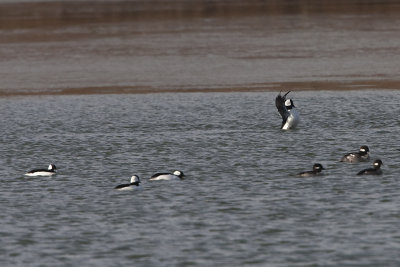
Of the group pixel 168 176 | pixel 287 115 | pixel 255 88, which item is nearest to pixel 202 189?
pixel 168 176

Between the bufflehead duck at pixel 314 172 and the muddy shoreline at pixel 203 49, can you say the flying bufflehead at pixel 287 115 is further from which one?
the muddy shoreline at pixel 203 49

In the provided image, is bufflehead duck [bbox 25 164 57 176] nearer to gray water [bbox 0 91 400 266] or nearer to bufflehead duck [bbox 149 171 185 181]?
gray water [bbox 0 91 400 266]

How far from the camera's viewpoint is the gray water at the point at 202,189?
1454 cm

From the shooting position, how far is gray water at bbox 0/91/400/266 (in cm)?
1454

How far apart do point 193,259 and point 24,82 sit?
27.1m

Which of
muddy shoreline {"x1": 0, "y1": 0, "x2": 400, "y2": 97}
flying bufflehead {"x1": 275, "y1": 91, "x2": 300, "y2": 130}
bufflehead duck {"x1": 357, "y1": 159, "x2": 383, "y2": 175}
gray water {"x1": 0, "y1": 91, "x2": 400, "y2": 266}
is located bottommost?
gray water {"x1": 0, "y1": 91, "x2": 400, "y2": 266}

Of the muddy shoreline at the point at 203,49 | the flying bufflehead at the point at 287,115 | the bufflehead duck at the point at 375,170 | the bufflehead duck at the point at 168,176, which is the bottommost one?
the bufflehead duck at the point at 168,176

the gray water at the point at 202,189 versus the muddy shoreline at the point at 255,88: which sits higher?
the muddy shoreline at the point at 255,88

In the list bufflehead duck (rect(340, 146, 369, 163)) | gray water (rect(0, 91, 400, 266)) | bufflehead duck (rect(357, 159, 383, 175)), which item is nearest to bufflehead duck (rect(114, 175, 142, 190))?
gray water (rect(0, 91, 400, 266))

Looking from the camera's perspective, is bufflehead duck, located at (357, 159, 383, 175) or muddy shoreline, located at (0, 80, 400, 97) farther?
muddy shoreline, located at (0, 80, 400, 97)

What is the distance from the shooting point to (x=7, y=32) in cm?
5419

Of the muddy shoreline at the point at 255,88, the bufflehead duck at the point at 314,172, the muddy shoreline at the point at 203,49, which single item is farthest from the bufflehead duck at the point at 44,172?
the muddy shoreline at the point at 203,49

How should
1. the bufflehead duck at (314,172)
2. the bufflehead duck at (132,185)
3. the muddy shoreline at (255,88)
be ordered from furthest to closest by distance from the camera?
the muddy shoreline at (255,88), the bufflehead duck at (314,172), the bufflehead duck at (132,185)

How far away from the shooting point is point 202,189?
1931cm
